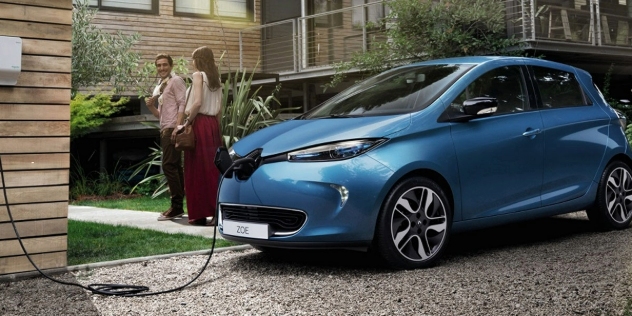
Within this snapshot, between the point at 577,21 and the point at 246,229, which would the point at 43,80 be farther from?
the point at 577,21

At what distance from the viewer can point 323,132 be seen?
561cm

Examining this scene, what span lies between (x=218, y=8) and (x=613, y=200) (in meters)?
14.2

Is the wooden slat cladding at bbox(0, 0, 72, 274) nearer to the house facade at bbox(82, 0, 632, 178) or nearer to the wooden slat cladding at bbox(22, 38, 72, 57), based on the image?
the wooden slat cladding at bbox(22, 38, 72, 57)

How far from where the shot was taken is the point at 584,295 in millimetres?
4664

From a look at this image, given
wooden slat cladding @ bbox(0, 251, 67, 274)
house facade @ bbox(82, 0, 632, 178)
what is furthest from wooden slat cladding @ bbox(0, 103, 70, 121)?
house facade @ bbox(82, 0, 632, 178)

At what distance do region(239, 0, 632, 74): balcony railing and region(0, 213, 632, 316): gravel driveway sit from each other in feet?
29.3

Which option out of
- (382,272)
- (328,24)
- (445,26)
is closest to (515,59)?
(382,272)

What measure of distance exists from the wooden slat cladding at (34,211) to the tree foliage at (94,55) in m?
9.73

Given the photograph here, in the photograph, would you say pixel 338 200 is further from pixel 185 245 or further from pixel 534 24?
pixel 534 24

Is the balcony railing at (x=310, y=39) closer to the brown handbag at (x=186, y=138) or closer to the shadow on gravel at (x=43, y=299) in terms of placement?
the brown handbag at (x=186, y=138)

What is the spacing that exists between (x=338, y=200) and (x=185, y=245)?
203 cm

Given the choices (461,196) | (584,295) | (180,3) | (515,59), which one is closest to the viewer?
(584,295)

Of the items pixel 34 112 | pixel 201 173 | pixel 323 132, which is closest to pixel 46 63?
pixel 34 112

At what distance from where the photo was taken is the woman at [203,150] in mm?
8188
